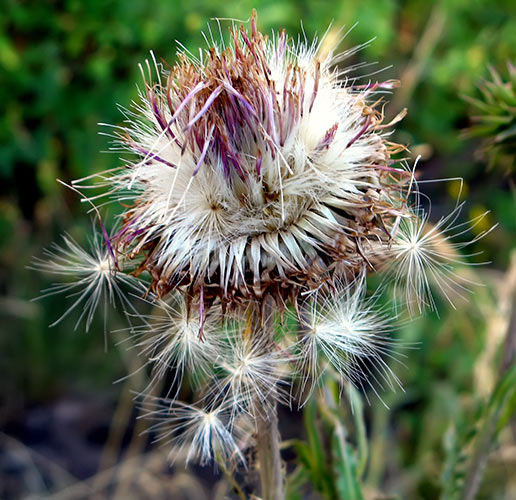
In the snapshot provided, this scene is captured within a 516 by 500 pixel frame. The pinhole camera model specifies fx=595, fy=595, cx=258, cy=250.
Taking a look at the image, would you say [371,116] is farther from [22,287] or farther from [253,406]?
[22,287]

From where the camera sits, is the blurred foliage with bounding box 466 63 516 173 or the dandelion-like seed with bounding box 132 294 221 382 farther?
the blurred foliage with bounding box 466 63 516 173

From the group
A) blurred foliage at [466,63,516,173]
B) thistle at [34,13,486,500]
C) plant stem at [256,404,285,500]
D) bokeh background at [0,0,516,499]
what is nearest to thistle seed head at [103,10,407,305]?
thistle at [34,13,486,500]

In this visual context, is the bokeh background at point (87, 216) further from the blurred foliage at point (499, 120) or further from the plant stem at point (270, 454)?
the plant stem at point (270, 454)

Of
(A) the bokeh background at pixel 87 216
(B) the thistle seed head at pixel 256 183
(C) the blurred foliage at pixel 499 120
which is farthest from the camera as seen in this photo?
(A) the bokeh background at pixel 87 216

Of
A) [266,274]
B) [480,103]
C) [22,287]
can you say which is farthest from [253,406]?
[22,287]

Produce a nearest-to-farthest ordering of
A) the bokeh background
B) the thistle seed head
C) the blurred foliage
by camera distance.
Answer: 1. the thistle seed head
2. the blurred foliage
3. the bokeh background

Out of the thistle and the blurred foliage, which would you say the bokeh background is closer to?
the blurred foliage

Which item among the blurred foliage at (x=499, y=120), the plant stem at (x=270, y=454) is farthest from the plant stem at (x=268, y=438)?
the blurred foliage at (x=499, y=120)
